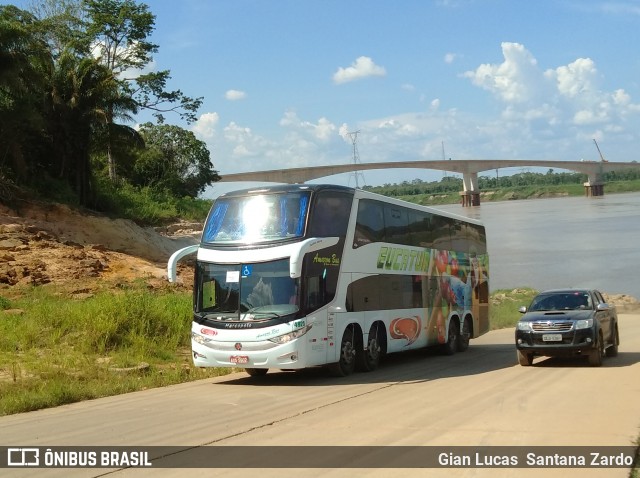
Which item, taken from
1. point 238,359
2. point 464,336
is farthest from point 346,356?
point 464,336

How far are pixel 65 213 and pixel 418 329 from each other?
65.5 ft

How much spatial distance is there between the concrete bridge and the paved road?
149ft

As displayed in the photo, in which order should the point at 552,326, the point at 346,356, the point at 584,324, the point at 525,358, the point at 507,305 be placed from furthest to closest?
the point at 507,305 → the point at 525,358 → the point at 552,326 → the point at 584,324 → the point at 346,356

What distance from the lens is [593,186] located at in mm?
89250

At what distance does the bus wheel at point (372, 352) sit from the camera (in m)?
16.2

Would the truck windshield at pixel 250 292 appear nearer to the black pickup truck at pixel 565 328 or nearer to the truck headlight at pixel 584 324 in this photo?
the black pickup truck at pixel 565 328

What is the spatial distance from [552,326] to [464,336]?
6667 mm

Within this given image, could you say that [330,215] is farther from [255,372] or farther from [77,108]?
[77,108]

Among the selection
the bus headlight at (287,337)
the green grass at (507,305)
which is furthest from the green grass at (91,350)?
the green grass at (507,305)

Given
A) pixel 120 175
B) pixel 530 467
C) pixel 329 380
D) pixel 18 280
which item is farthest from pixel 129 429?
pixel 120 175

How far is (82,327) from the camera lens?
Answer: 18188mm

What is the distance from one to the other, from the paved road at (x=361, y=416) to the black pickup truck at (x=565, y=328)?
604 mm

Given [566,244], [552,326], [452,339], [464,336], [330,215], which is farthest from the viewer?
[566,244]

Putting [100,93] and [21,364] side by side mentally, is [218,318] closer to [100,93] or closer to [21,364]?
[21,364]
